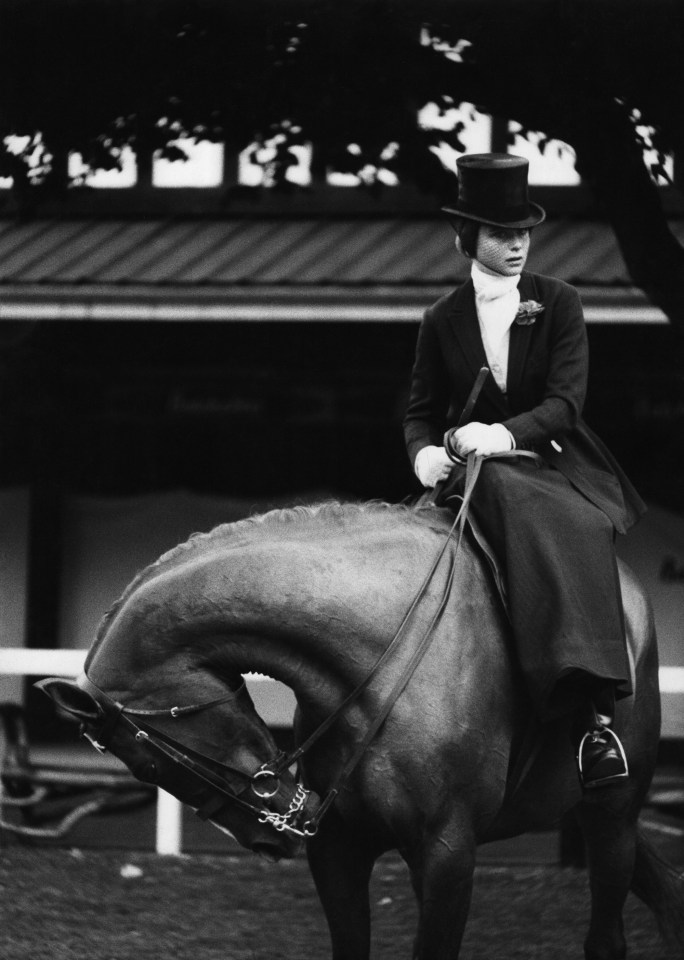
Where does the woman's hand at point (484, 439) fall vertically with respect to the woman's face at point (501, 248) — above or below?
below

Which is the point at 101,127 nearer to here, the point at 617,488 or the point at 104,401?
the point at 104,401

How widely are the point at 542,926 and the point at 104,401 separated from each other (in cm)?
526

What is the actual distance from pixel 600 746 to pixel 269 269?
536 cm

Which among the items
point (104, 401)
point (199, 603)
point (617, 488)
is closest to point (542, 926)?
point (617, 488)

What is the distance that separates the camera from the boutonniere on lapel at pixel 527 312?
4645 millimetres

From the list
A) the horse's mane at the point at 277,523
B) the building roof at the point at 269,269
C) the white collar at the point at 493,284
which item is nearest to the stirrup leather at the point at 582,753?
the horse's mane at the point at 277,523

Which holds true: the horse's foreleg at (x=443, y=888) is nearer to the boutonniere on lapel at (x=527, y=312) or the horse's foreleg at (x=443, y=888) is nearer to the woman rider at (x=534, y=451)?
the woman rider at (x=534, y=451)

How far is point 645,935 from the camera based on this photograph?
20.8 feet

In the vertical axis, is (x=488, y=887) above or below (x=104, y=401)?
below

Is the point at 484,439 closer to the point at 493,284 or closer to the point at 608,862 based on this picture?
the point at 493,284

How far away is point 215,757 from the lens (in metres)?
4.15

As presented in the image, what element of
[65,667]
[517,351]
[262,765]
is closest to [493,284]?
[517,351]

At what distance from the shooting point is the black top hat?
4559mm

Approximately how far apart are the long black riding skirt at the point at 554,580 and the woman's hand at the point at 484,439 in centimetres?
6
